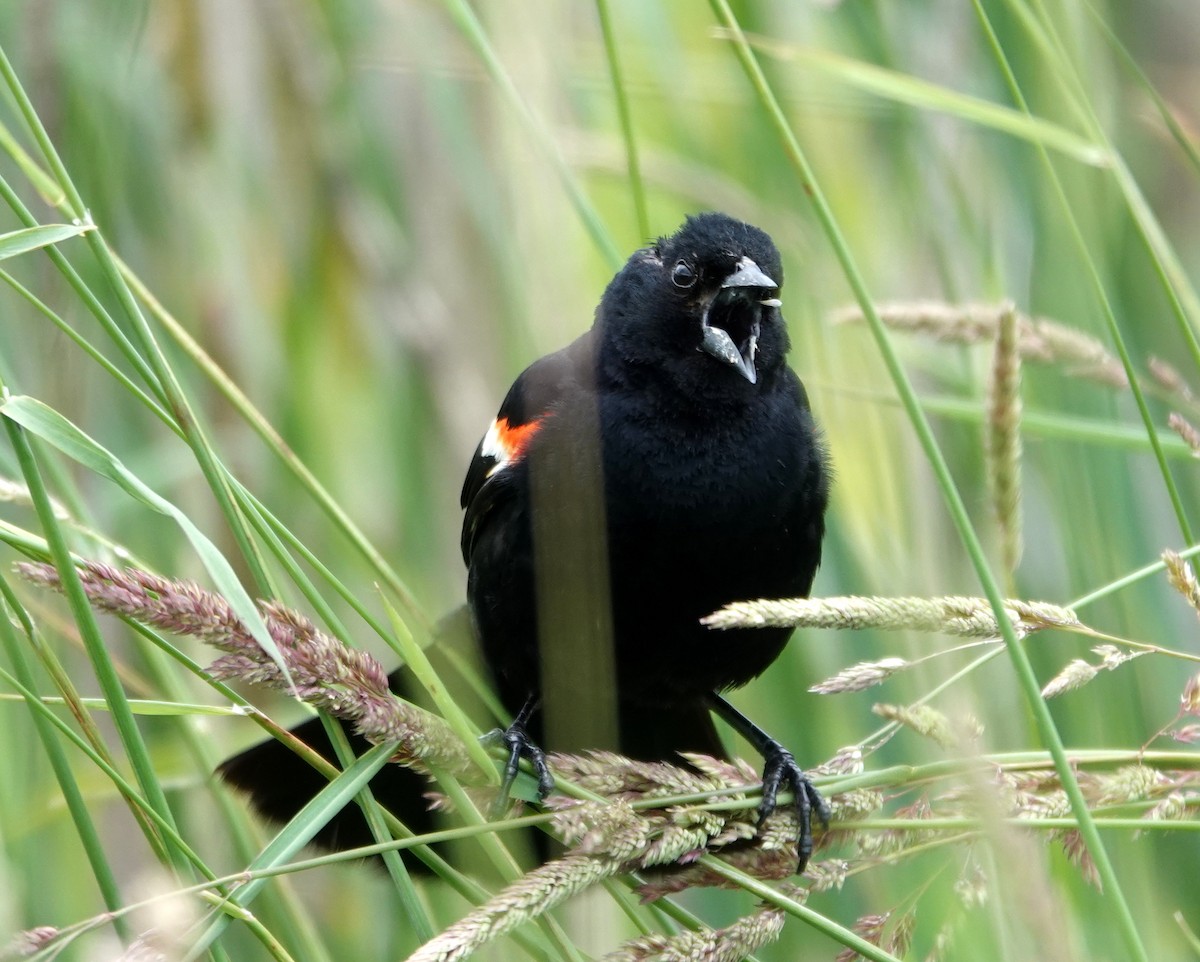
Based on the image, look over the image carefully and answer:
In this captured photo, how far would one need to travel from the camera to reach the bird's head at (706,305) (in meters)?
1.85

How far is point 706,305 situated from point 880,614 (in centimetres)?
108

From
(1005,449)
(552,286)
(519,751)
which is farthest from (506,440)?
(1005,449)

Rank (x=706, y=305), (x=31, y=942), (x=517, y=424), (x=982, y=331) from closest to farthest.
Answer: (x=31, y=942), (x=982, y=331), (x=706, y=305), (x=517, y=424)

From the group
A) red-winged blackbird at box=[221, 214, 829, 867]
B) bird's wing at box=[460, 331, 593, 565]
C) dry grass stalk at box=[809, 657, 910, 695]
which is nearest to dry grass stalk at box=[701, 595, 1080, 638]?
dry grass stalk at box=[809, 657, 910, 695]

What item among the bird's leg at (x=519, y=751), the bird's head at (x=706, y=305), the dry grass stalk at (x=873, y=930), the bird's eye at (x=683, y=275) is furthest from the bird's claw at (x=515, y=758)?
the bird's eye at (x=683, y=275)

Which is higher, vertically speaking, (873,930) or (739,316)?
(739,316)

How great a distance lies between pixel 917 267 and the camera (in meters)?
2.10

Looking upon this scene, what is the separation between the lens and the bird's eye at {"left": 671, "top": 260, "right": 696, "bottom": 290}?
192cm

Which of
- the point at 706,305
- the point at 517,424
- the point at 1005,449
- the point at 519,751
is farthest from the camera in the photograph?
the point at 517,424

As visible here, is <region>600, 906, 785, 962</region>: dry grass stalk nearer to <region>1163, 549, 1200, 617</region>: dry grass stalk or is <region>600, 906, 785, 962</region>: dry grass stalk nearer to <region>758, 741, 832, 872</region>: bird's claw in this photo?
<region>758, 741, 832, 872</region>: bird's claw

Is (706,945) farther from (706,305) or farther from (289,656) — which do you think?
(706,305)

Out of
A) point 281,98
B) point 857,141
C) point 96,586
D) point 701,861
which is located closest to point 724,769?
point 701,861

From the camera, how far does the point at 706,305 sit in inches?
74.7

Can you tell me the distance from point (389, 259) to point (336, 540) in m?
0.60
